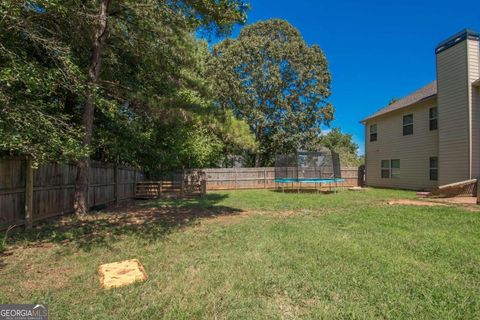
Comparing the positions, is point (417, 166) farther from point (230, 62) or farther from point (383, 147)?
point (230, 62)

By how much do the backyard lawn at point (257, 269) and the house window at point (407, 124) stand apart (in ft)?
35.6

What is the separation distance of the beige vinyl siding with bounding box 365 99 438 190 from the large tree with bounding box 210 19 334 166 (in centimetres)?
578

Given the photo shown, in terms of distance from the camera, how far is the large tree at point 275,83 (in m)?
24.3

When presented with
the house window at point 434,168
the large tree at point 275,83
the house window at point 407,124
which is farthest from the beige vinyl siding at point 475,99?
the large tree at point 275,83

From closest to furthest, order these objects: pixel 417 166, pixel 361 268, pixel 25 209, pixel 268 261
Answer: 1. pixel 361 268
2. pixel 268 261
3. pixel 25 209
4. pixel 417 166

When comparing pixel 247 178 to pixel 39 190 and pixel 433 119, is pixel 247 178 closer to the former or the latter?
pixel 433 119

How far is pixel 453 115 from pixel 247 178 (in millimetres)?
12501

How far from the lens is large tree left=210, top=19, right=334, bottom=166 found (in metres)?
24.3

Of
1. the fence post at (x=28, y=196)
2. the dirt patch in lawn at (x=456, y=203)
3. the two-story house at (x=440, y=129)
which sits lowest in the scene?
the dirt patch in lawn at (x=456, y=203)

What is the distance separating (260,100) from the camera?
82.5ft

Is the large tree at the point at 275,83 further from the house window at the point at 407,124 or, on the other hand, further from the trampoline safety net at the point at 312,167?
the house window at the point at 407,124

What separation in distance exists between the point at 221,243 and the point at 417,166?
1459 cm

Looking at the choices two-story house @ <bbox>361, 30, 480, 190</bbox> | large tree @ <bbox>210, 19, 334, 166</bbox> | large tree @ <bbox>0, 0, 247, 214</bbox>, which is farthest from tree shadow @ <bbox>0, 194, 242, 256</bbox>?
large tree @ <bbox>210, 19, 334, 166</bbox>

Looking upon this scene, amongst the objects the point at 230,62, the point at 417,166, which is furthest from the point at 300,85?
the point at 417,166
